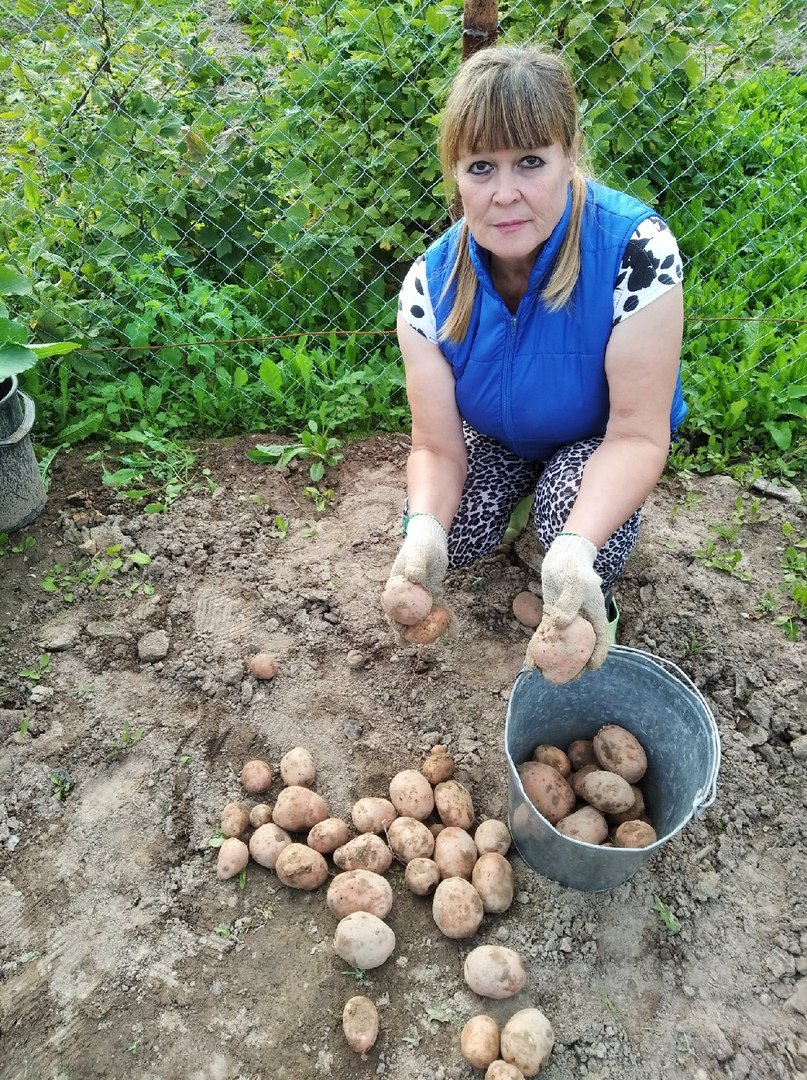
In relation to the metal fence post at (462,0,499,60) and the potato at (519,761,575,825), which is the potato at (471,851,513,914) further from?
the metal fence post at (462,0,499,60)

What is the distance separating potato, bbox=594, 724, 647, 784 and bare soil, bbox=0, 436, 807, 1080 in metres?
0.19

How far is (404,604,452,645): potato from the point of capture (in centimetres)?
189

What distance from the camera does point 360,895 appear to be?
1775 mm

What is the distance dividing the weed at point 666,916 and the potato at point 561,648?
0.59m

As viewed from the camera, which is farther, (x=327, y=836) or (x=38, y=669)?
(x=38, y=669)

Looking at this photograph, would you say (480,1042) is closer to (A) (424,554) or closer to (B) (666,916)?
(B) (666,916)

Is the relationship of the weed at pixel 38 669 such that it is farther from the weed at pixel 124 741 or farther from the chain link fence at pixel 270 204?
the chain link fence at pixel 270 204

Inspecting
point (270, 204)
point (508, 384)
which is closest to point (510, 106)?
point (508, 384)

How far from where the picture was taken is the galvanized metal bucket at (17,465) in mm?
2479

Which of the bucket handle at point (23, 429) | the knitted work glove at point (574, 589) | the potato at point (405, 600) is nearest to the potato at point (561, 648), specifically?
the knitted work glove at point (574, 589)

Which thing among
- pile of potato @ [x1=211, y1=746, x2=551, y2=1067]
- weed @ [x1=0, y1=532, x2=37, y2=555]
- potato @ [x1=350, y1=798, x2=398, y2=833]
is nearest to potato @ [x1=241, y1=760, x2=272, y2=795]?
pile of potato @ [x1=211, y1=746, x2=551, y2=1067]

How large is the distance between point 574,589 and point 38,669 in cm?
149

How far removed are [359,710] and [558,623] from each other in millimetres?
775

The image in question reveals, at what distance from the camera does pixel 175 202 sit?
2.94m
